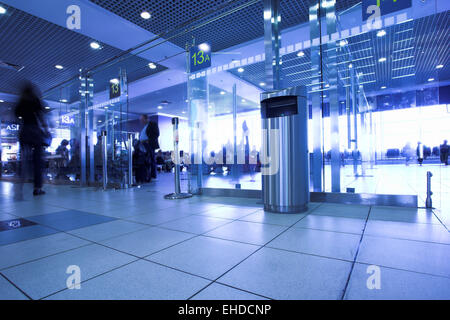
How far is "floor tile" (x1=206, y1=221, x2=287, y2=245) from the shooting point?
1.63m

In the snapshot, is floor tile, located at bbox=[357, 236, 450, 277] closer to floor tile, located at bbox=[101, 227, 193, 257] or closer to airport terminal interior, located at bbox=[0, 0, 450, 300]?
airport terminal interior, located at bbox=[0, 0, 450, 300]

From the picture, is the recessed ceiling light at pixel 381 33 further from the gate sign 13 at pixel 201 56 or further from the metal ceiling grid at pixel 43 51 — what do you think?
the metal ceiling grid at pixel 43 51

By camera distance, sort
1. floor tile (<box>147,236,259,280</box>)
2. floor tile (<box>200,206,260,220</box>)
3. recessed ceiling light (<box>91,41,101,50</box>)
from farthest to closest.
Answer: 1. recessed ceiling light (<box>91,41,101,50</box>)
2. floor tile (<box>200,206,260,220</box>)
3. floor tile (<box>147,236,259,280</box>)

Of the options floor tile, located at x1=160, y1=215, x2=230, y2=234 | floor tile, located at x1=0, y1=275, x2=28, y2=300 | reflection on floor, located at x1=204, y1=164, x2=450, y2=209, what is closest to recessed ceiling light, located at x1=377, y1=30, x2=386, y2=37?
reflection on floor, located at x1=204, y1=164, x2=450, y2=209

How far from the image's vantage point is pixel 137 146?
6.25 m

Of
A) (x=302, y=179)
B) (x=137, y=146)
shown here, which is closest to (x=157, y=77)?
(x=137, y=146)

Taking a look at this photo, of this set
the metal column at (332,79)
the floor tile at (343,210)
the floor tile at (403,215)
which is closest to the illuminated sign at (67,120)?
the metal column at (332,79)

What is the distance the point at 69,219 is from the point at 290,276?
2.34 m

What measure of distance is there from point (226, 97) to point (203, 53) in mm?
1064

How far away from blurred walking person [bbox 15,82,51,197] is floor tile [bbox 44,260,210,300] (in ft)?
12.4

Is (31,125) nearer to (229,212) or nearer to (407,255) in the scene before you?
(229,212)

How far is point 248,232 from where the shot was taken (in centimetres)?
179

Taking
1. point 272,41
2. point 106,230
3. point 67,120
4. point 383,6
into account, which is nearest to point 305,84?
point 272,41
